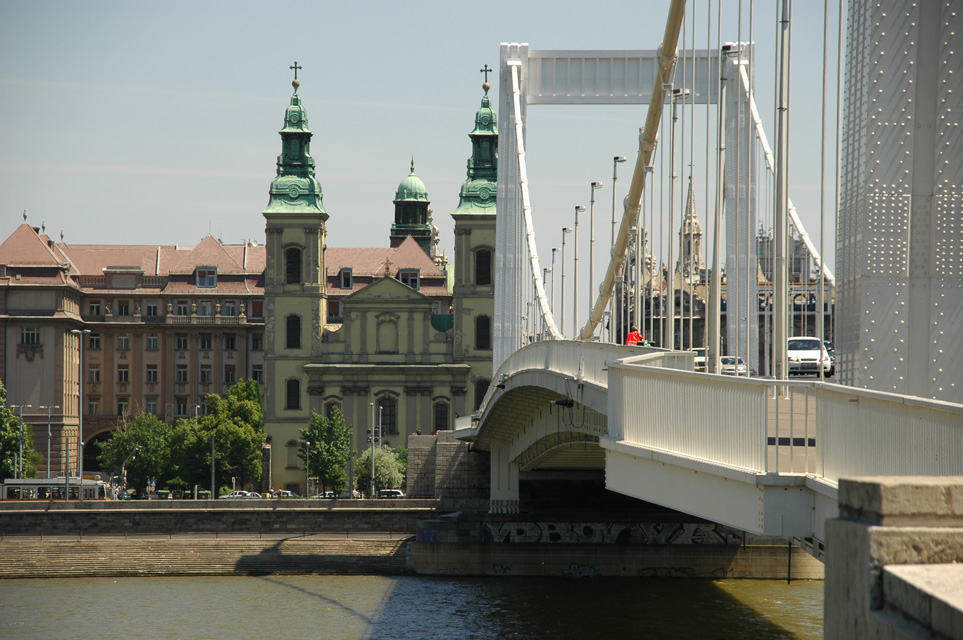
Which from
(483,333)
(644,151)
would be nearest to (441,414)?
(483,333)

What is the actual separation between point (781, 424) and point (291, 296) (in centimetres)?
7552

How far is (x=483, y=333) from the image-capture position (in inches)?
3393

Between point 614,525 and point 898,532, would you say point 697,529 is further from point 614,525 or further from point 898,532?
point 898,532

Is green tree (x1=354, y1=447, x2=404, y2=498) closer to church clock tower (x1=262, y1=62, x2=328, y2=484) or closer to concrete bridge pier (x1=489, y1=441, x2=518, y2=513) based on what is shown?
church clock tower (x1=262, y1=62, x2=328, y2=484)

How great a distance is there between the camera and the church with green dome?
8500 centimetres

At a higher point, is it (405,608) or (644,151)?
(644,151)

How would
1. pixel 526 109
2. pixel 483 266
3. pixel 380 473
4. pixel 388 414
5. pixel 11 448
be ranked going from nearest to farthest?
1. pixel 526 109
2. pixel 380 473
3. pixel 11 448
4. pixel 483 266
5. pixel 388 414

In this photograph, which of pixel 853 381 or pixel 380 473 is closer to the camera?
pixel 853 381

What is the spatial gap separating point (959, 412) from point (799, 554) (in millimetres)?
30489

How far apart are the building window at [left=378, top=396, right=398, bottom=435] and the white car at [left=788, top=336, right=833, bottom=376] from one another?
5973 centimetres

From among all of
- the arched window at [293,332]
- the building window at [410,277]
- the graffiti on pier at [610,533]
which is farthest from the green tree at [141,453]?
the graffiti on pier at [610,533]

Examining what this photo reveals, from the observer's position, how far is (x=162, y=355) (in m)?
93.9

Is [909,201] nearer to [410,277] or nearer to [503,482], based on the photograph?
[503,482]

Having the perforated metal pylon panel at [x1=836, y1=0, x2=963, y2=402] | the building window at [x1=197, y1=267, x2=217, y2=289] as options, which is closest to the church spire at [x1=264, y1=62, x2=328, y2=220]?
the building window at [x1=197, y1=267, x2=217, y2=289]
